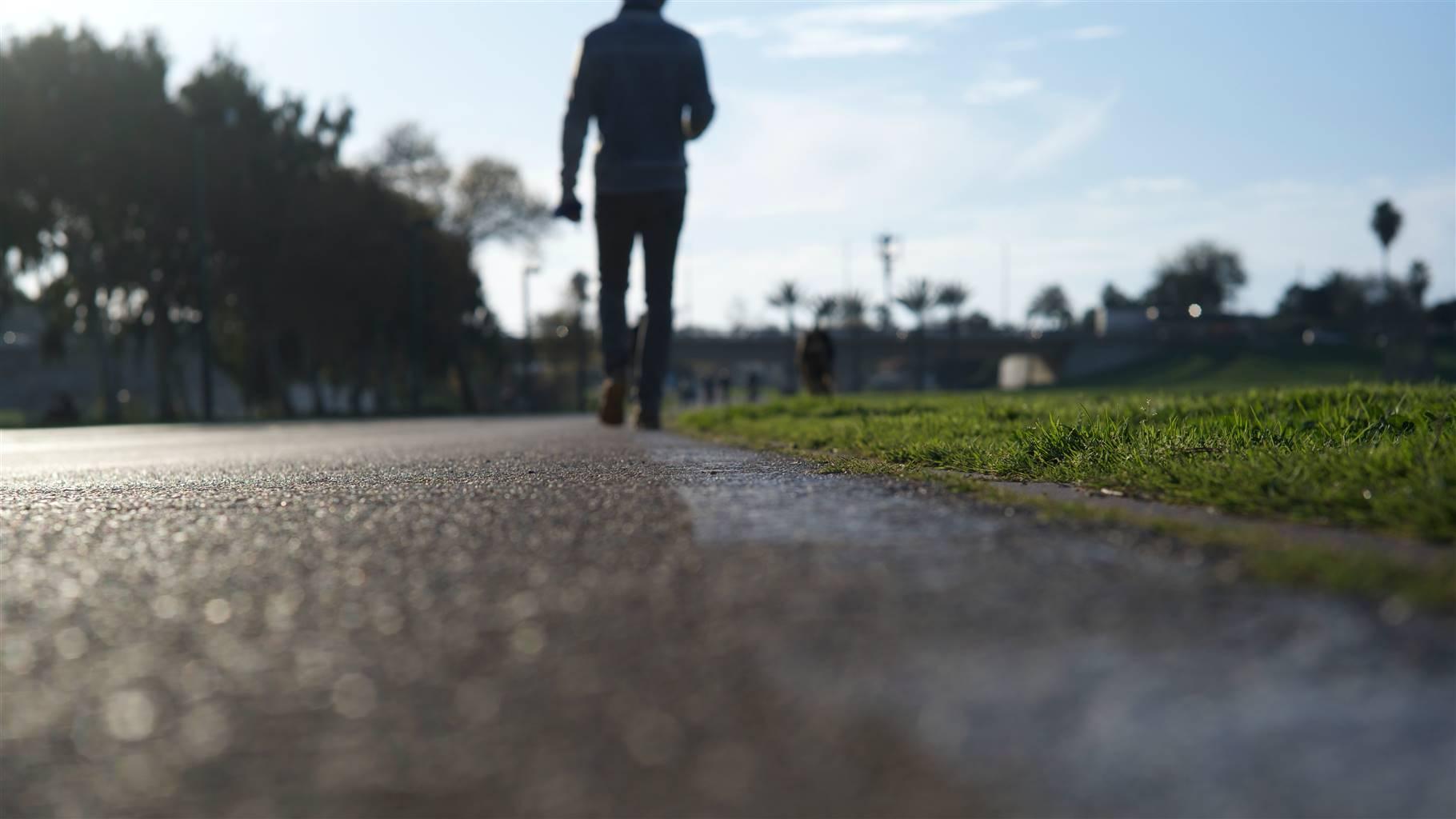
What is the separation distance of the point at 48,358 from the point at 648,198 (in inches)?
1808

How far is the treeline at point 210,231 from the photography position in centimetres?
4456

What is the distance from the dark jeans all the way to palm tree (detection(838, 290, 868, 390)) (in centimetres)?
9326

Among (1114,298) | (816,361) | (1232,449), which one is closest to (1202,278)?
(1114,298)

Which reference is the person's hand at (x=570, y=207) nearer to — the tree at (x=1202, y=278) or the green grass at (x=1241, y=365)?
the green grass at (x=1241, y=365)

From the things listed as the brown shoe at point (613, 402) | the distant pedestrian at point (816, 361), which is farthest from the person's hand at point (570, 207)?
the distant pedestrian at point (816, 361)

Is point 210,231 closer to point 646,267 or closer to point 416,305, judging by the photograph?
point 416,305

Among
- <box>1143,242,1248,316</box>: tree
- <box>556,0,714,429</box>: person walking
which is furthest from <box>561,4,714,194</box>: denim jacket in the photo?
<box>1143,242,1248,316</box>: tree

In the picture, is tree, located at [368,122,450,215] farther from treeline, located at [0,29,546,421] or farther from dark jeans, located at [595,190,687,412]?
dark jeans, located at [595,190,687,412]

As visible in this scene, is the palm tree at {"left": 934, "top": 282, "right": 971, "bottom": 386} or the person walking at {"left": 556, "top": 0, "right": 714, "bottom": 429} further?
the palm tree at {"left": 934, "top": 282, "right": 971, "bottom": 386}

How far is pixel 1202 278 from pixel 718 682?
555 feet

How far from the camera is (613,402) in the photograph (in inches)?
431

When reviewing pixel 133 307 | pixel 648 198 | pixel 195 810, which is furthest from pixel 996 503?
pixel 133 307

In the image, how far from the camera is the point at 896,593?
2.05 meters

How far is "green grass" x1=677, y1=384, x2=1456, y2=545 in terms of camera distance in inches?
116
